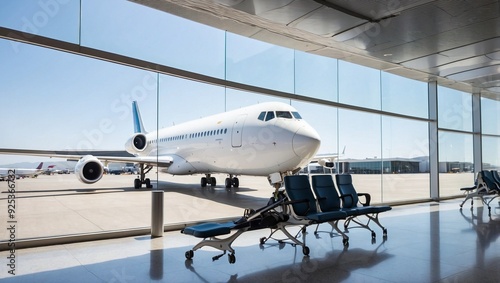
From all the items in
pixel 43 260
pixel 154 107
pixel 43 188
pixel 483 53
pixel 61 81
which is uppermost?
pixel 483 53

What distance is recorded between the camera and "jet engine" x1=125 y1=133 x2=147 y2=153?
1327 centimetres

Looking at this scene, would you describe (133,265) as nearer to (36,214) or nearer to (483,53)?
(36,214)

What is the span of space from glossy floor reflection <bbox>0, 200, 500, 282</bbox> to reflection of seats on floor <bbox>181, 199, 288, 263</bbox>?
0.63ft

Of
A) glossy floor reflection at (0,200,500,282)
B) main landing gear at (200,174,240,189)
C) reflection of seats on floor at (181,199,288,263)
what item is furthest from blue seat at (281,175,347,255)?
main landing gear at (200,174,240,189)

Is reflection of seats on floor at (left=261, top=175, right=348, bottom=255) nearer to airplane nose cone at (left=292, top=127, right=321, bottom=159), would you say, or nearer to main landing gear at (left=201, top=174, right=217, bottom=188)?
airplane nose cone at (left=292, top=127, right=321, bottom=159)

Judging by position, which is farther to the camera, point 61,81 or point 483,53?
point 483,53

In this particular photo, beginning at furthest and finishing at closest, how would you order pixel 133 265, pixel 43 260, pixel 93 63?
pixel 93 63 → pixel 43 260 → pixel 133 265

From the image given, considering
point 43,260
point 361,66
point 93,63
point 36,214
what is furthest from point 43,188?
point 361,66

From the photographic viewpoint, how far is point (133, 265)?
423 cm

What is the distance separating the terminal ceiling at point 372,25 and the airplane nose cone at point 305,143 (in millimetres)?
2022

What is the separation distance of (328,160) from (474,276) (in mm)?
8885

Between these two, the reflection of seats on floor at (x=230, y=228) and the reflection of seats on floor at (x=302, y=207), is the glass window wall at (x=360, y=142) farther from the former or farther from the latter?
the reflection of seats on floor at (x=230, y=228)

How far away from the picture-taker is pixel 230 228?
14.1 ft

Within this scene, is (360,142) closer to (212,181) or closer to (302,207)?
(212,181)
